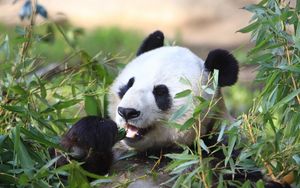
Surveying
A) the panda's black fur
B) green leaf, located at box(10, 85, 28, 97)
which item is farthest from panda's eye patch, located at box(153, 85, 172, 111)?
green leaf, located at box(10, 85, 28, 97)

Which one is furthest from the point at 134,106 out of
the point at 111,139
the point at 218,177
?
the point at 218,177

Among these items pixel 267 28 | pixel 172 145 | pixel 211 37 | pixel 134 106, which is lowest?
pixel 211 37

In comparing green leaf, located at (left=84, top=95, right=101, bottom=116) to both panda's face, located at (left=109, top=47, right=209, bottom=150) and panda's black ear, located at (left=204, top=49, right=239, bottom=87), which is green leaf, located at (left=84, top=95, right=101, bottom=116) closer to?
panda's face, located at (left=109, top=47, right=209, bottom=150)

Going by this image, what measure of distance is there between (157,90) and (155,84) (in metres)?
0.03

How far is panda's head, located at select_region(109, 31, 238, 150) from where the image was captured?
3641 mm

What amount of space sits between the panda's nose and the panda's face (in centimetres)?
2

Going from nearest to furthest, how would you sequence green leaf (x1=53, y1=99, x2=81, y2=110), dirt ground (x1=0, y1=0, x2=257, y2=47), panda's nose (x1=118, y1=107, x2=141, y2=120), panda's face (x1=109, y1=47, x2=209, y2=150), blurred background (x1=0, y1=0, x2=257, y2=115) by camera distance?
1. panda's nose (x1=118, y1=107, x2=141, y2=120)
2. panda's face (x1=109, y1=47, x2=209, y2=150)
3. green leaf (x1=53, y1=99, x2=81, y2=110)
4. blurred background (x1=0, y1=0, x2=257, y2=115)
5. dirt ground (x1=0, y1=0, x2=257, y2=47)

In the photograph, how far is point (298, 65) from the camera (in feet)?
11.3

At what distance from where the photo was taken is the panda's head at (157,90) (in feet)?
11.9

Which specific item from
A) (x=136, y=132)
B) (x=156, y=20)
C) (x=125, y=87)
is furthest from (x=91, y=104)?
(x=156, y=20)

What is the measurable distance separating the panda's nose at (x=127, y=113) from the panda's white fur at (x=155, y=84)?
0.03 metres

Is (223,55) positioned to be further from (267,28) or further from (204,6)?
(204,6)

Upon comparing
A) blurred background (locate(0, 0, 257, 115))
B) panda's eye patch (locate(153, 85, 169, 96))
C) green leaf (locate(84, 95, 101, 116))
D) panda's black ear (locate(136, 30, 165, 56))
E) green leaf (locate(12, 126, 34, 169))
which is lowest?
blurred background (locate(0, 0, 257, 115))

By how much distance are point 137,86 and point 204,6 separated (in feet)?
26.0
